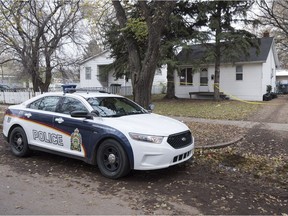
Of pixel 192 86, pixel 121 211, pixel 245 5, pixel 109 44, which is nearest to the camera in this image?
pixel 121 211

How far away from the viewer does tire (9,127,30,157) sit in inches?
286

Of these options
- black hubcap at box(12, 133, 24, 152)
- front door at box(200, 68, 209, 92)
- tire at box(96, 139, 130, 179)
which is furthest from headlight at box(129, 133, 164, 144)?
front door at box(200, 68, 209, 92)

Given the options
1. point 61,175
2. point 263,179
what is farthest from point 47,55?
point 263,179

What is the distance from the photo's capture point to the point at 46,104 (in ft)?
23.7

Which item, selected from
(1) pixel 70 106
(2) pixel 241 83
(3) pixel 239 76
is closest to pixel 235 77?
(3) pixel 239 76

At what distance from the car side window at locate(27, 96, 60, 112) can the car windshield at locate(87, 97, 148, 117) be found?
903mm

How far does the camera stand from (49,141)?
680 centimetres

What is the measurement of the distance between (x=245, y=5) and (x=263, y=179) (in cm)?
1661

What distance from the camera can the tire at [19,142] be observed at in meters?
7.27

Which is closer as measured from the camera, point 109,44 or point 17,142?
point 17,142

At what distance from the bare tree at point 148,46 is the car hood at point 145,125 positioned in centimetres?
285

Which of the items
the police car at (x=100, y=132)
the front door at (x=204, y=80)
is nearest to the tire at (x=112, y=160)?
the police car at (x=100, y=132)

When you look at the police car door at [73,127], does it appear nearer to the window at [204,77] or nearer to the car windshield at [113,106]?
the car windshield at [113,106]

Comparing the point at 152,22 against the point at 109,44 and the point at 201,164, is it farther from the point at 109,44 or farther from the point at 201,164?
the point at 109,44
